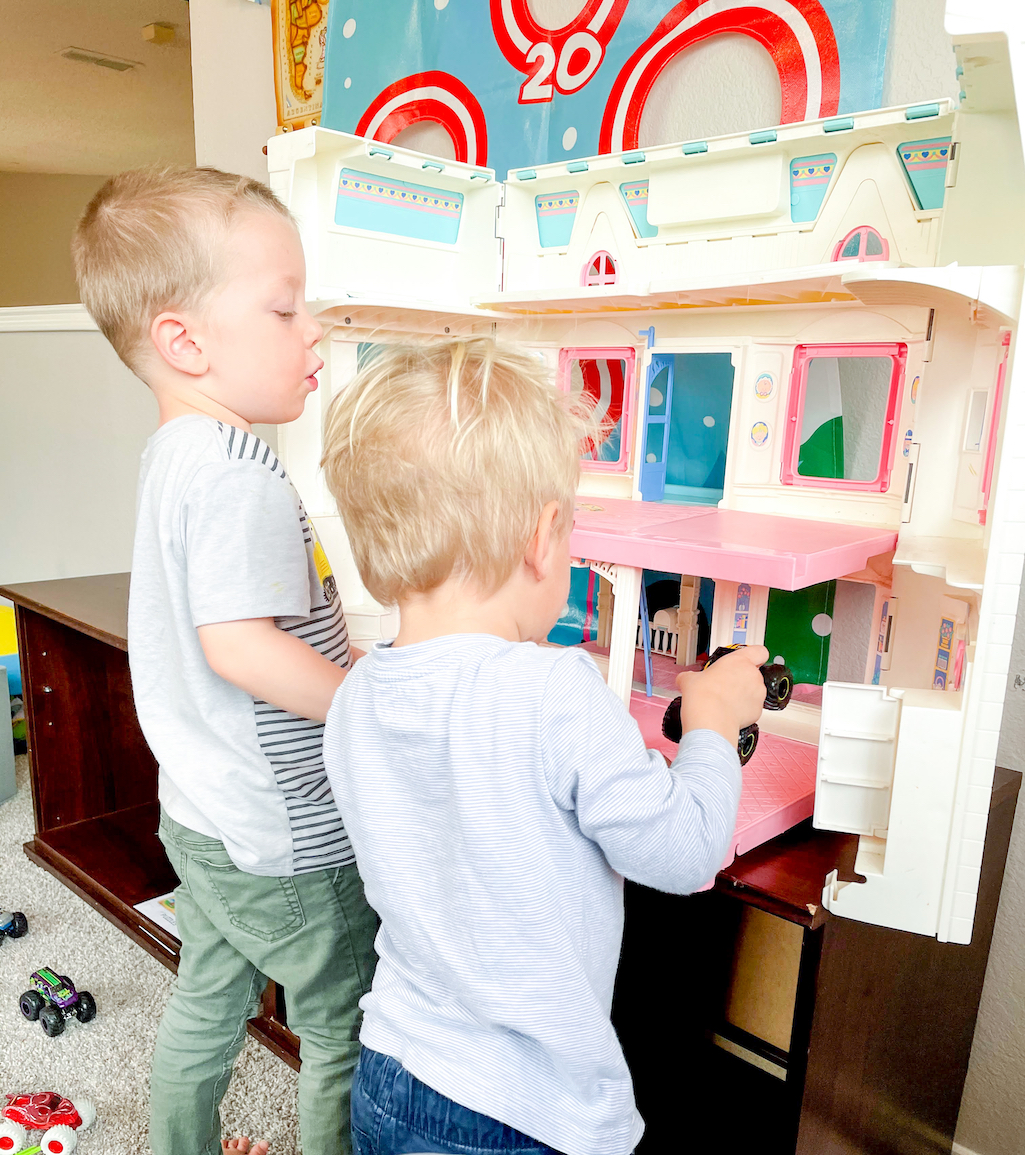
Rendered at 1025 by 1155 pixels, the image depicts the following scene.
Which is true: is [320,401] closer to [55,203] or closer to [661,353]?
[661,353]

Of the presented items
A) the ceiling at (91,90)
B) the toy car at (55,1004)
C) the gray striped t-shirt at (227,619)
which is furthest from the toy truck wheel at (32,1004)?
the ceiling at (91,90)

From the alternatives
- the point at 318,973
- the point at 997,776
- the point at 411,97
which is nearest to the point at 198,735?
the point at 318,973

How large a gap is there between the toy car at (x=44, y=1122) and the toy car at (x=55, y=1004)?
0.36ft

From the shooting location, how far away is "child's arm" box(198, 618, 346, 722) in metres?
0.66

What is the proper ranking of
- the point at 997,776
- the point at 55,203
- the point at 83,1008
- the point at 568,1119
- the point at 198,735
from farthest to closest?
the point at 55,203 < the point at 83,1008 < the point at 997,776 < the point at 198,735 < the point at 568,1119

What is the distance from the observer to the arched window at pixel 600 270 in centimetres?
104

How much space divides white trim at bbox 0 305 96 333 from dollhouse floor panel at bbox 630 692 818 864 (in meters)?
2.33

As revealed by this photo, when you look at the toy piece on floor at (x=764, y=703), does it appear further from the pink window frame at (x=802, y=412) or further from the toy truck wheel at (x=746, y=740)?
the pink window frame at (x=802, y=412)

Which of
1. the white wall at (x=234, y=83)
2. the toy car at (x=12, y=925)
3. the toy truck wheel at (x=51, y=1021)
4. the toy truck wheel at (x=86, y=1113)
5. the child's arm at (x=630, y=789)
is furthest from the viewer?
the white wall at (x=234, y=83)

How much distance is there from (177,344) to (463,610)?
35 centimetres

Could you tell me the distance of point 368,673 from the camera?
544 mm

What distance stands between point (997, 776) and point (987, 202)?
533 mm

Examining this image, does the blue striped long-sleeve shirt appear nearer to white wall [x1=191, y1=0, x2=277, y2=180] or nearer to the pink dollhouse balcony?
the pink dollhouse balcony

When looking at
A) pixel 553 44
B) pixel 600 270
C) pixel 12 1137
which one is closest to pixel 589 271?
pixel 600 270
